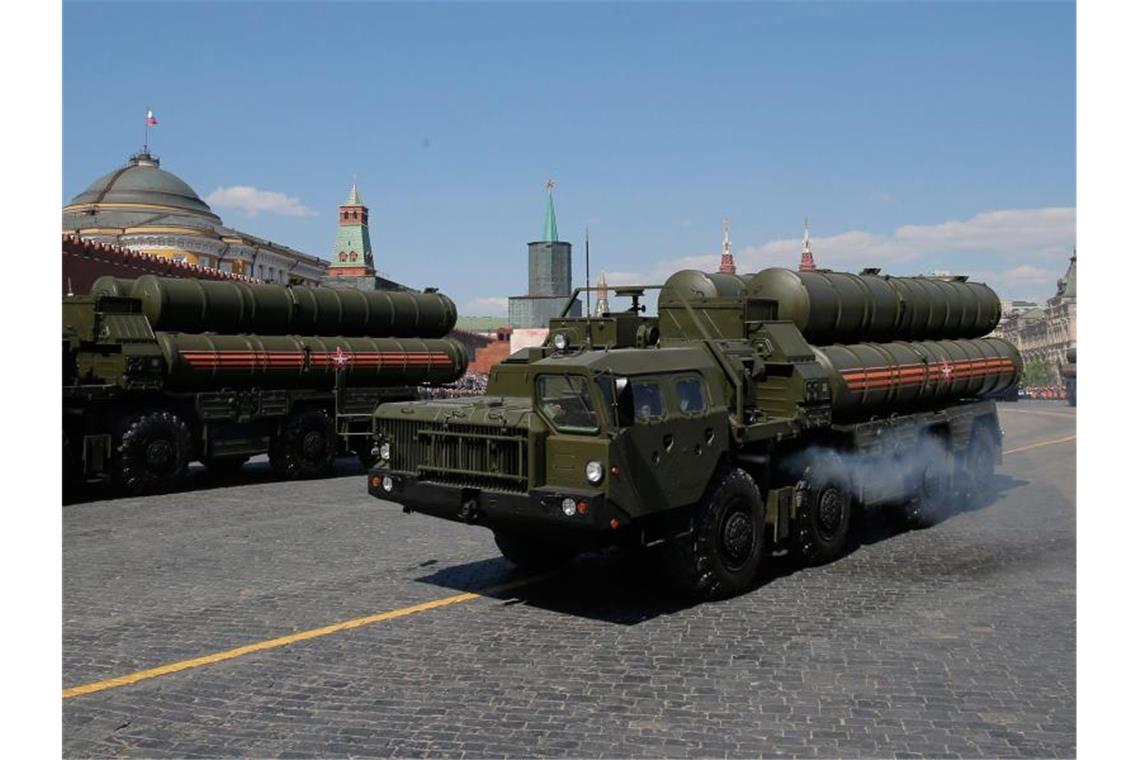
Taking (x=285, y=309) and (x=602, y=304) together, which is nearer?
(x=602, y=304)

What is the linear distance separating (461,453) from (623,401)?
1907 millimetres

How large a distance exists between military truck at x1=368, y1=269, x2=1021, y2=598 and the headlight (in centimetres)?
1

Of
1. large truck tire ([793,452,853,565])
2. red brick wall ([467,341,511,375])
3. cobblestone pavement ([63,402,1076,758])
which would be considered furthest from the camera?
red brick wall ([467,341,511,375])

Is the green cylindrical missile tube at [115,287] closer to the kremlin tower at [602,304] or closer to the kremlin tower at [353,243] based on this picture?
the kremlin tower at [602,304]

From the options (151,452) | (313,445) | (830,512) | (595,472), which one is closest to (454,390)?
(313,445)

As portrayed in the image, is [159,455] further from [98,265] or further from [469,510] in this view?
[98,265]

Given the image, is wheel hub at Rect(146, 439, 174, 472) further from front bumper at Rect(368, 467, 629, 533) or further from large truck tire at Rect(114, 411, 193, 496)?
front bumper at Rect(368, 467, 629, 533)

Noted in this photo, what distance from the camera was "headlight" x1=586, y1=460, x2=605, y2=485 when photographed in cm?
866

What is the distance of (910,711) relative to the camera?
23.0 ft

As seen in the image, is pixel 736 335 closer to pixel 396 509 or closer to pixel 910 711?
pixel 910 711

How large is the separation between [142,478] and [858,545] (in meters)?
12.8

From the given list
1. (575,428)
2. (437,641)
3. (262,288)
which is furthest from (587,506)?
(262,288)

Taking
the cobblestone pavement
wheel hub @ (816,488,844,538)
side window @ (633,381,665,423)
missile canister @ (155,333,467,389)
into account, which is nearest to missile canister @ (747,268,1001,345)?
wheel hub @ (816,488,844,538)

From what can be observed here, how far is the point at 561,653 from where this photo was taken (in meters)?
8.39
